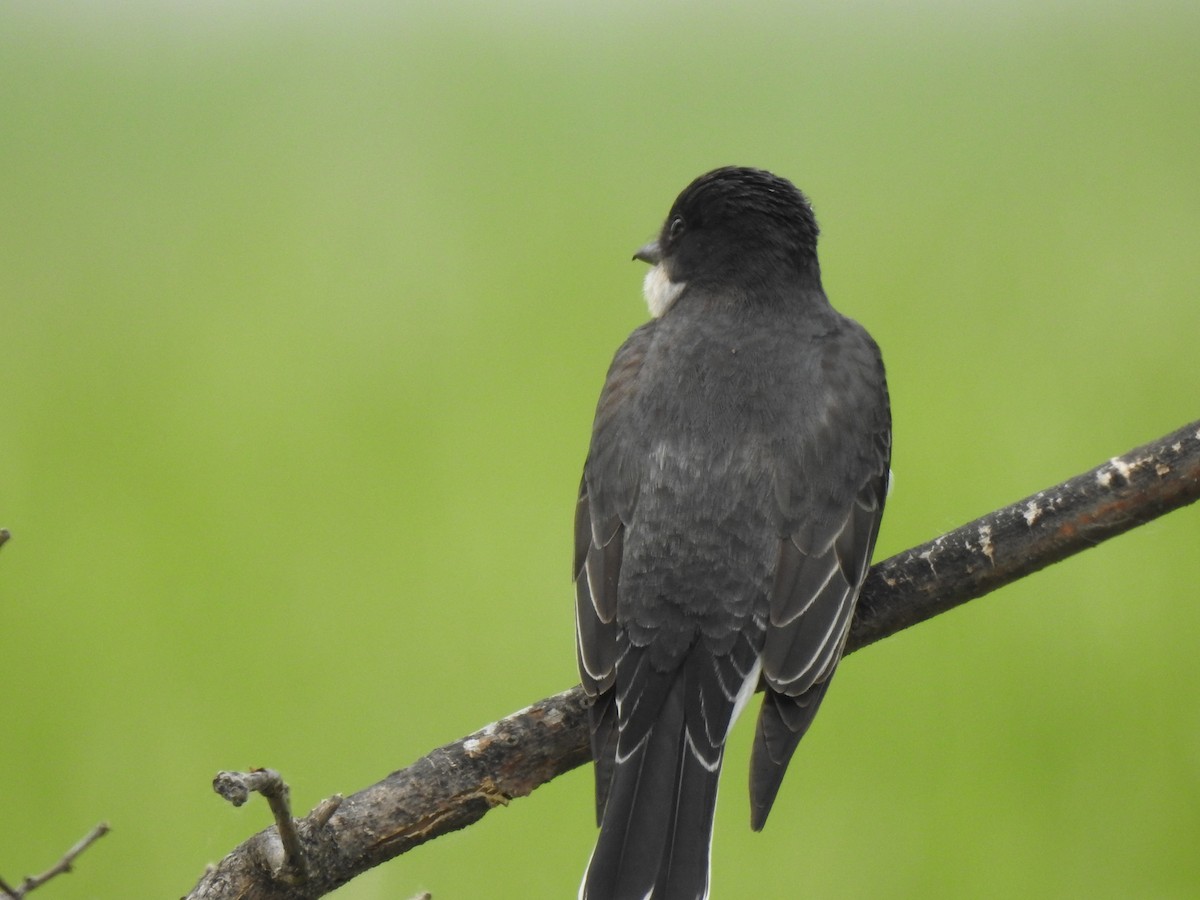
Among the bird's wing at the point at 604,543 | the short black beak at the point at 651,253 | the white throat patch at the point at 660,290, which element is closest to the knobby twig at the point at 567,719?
Answer: the bird's wing at the point at 604,543

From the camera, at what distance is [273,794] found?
1.78m

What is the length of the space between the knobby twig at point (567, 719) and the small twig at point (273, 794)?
129 mm

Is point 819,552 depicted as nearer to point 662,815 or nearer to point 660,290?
point 662,815

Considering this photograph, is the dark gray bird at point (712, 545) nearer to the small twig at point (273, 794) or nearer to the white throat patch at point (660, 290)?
the white throat patch at point (660, 290)

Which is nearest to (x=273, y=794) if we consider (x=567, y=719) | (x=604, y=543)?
(x=567, y=719)

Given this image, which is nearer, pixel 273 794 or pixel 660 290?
pixel 273 794

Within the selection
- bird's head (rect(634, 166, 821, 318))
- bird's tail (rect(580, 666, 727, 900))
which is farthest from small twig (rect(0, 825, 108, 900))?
bird's head (rect(634, 166, 821, 318))

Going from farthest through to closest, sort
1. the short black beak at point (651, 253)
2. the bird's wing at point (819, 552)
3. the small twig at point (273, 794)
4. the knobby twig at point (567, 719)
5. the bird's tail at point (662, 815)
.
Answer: the short black beak at point (651, 253), the bird's wing at point (819, 552), the bird's tail at point (662, 815), the knobby twig at point (567, 719), the small twig at point (273, 794)

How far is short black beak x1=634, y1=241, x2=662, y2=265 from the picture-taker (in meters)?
3.58

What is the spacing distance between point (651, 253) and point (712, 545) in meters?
1.20

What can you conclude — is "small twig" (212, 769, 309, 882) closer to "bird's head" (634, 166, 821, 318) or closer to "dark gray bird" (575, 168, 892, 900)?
"dark gray bird" (575, 168, 892, 900)

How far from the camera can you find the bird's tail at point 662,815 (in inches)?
92.7

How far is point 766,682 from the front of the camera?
260 cm

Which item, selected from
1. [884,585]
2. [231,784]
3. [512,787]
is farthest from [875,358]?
[231,784]
